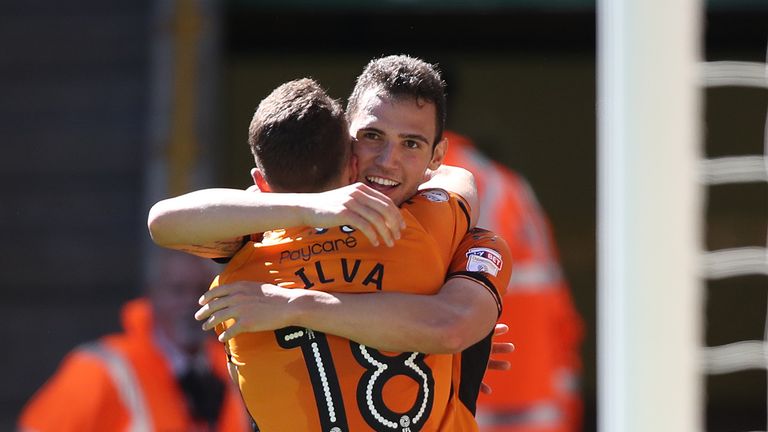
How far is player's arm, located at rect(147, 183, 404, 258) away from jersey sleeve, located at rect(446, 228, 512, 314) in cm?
19

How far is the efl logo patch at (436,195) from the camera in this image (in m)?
2.70

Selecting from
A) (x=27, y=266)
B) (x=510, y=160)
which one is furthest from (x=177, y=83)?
(x=510, y=160)

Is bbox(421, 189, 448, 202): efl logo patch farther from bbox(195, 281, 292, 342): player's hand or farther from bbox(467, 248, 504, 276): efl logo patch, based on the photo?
bbox(195, 281, 292, 342): player's hand

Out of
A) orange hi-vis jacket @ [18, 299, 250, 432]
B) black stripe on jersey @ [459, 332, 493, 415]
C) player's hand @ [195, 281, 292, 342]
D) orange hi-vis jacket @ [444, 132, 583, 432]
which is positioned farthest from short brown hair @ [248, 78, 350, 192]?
orange hi-vis jacket @ [18, 299, 250, 432]

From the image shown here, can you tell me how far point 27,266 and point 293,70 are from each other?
3.50 m

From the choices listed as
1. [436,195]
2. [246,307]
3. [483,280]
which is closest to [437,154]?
[436,195]

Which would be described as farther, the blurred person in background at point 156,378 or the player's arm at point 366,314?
the blurred person in background at point 156,378

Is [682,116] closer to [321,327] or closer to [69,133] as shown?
[321,327]

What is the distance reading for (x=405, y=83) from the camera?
2.62 meters

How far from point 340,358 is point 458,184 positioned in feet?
1.85

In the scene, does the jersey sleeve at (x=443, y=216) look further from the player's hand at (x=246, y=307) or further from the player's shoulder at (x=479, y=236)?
the player's hand at (x=246, y=307)

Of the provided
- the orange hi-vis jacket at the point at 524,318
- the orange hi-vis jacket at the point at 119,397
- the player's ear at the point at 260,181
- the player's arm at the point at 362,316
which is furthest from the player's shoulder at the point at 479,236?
the orange hi-vis jacket at the point at 119,397

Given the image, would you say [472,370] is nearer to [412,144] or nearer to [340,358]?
[340,358]

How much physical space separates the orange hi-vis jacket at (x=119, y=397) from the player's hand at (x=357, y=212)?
3.67 m
